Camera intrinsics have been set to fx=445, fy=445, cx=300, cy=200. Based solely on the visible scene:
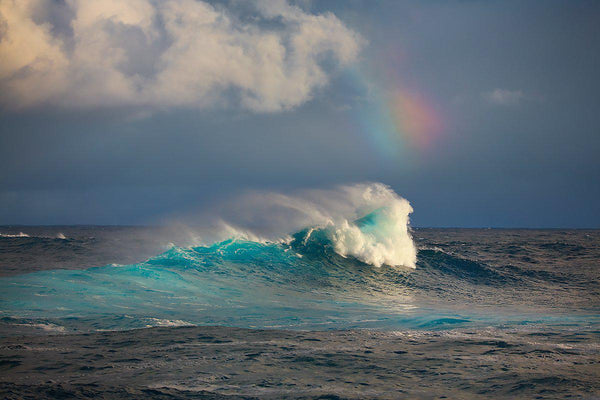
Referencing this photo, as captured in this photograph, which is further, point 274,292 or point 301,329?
point 274,292

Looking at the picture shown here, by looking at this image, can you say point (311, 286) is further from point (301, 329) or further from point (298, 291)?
point (301, 329)

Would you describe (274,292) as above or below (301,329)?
above

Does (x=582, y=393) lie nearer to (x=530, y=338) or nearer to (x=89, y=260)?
(x=530, y=338)

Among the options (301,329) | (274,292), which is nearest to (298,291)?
(274,292)

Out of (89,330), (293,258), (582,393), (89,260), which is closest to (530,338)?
(582,393)

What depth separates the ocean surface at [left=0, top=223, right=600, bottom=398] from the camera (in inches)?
197

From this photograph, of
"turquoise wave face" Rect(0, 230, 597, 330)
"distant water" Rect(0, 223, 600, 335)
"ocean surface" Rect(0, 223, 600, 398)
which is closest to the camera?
"ocean surface" Rect(0, 223, 600, 398)

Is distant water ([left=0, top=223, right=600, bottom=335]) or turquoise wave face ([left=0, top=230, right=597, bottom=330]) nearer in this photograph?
distant water ([left=0, top=223, right=600, bottom=335])

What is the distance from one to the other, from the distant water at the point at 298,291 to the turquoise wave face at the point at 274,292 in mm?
35

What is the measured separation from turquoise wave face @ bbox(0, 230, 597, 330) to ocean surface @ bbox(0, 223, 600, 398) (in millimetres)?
67

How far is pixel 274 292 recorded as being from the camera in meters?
13.5

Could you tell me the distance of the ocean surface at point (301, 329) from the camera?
5.00m

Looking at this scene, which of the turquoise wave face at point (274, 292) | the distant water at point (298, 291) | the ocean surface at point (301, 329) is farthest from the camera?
the turquoise wave face at point (274, 292)

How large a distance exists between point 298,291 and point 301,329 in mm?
5691
